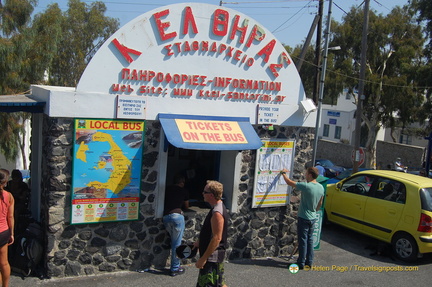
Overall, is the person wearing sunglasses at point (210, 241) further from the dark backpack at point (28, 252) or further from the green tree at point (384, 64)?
the green tree at point (384, 64)

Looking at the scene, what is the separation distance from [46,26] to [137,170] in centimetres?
1325

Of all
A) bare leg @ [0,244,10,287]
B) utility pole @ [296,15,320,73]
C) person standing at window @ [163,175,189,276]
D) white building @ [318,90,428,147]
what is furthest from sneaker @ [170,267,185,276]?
white building @ [318,90,428,147]

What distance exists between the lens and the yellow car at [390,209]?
758 centimetres

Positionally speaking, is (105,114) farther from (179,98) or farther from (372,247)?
(372,247)

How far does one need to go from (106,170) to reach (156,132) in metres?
0.95

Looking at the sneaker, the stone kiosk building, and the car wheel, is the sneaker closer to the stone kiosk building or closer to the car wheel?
the stone kiosk building

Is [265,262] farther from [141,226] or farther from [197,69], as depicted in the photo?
[197,69]

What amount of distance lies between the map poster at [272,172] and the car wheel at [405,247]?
232 centimetres

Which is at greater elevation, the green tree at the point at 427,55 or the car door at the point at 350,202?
the green tree at the point at 427,55

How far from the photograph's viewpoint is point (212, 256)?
438 centimetres

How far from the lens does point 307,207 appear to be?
6.84 m

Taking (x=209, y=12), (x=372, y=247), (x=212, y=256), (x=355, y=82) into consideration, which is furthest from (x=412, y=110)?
(x=212, y=256)

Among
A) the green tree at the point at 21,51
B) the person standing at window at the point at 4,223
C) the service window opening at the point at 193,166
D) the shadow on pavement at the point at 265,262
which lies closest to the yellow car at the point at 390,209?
the shadow on pavement at the point at 265,262

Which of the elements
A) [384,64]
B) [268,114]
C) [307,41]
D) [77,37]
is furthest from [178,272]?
[384,64]
